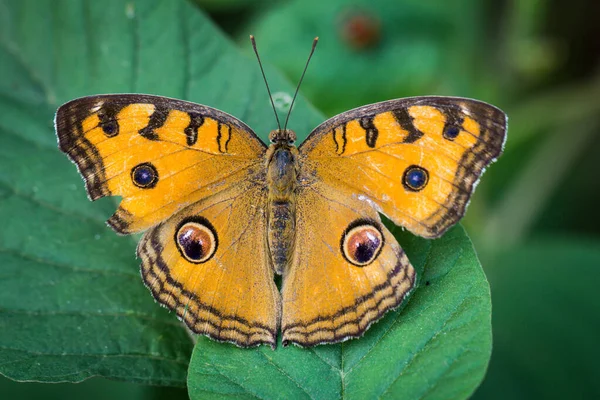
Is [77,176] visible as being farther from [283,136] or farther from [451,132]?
[451,132]

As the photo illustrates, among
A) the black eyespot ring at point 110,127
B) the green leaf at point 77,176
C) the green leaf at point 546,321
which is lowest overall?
the green leaf at point 546,321

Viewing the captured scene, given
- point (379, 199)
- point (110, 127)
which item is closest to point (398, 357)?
point (379, 199)

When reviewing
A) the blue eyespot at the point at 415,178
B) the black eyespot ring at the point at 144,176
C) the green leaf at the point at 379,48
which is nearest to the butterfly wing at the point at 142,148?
the black eyespot ring at the point at 144,176

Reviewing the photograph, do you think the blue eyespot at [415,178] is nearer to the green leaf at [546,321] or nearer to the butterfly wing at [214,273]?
the butterfly wing at [214,273]

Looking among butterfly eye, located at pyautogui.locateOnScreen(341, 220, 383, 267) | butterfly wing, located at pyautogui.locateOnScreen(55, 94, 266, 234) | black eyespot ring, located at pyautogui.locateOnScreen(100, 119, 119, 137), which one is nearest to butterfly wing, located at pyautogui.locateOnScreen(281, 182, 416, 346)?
butterfly eye, located at pyautogui.locateOnScreen(341, 220, 383, 267)

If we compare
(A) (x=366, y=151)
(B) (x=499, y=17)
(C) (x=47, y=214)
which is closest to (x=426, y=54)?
(B) (x=499, y=17)

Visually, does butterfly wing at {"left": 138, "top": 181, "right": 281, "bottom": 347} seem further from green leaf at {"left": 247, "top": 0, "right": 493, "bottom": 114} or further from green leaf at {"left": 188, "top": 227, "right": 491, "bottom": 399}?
green leaf at {"left": 247, "top": 0, "right": 493, "bottom": 114}
